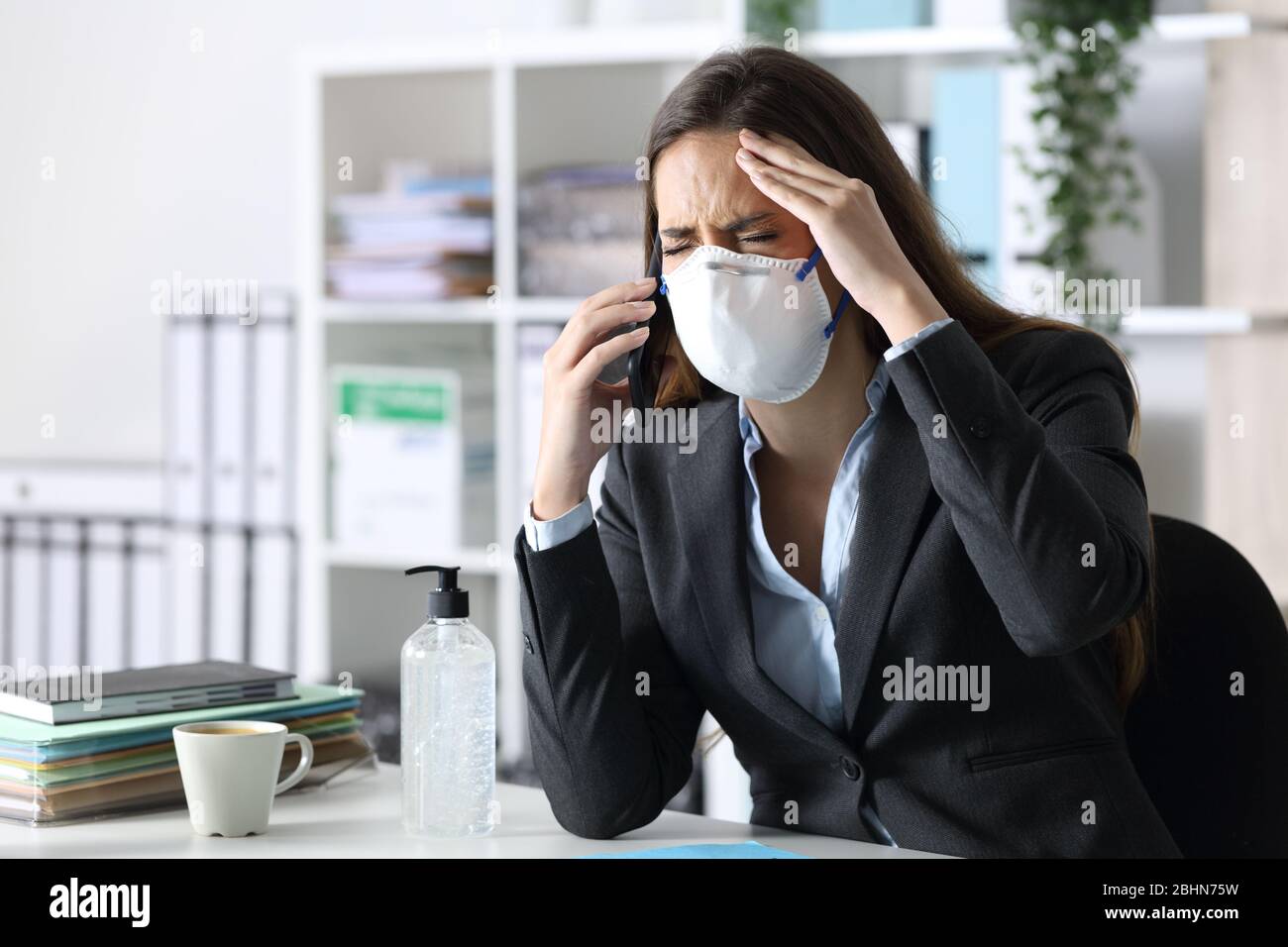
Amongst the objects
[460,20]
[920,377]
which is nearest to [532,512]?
[920,377]

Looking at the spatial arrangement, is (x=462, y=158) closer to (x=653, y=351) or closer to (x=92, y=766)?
(x=653, y=351)

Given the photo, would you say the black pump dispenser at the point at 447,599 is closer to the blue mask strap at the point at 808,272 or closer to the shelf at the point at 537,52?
the blue mask strap at the point at 808,272

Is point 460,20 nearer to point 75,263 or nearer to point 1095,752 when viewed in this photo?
point 75,263

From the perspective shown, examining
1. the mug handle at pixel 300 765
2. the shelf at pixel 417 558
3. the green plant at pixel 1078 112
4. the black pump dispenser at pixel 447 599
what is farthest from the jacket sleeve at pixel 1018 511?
the shelf at pixel 417 558

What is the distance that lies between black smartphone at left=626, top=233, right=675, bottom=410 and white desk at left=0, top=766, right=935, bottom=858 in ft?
1.31

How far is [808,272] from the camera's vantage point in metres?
1.33

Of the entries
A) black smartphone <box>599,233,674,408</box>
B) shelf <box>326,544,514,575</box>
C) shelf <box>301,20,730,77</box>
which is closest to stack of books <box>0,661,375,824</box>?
black smartphone <box>599,233,674,408</box>

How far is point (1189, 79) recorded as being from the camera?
242cm

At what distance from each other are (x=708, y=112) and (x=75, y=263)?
2.32 m

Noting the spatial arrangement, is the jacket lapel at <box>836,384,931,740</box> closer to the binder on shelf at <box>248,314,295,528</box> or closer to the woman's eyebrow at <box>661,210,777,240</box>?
the woman's eyebrow at <box>661,210,777,240</box>

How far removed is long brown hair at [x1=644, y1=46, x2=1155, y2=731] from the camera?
133 centimetres

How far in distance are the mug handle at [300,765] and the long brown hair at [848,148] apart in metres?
0.57

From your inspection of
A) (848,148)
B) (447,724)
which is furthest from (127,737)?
(848,148)
